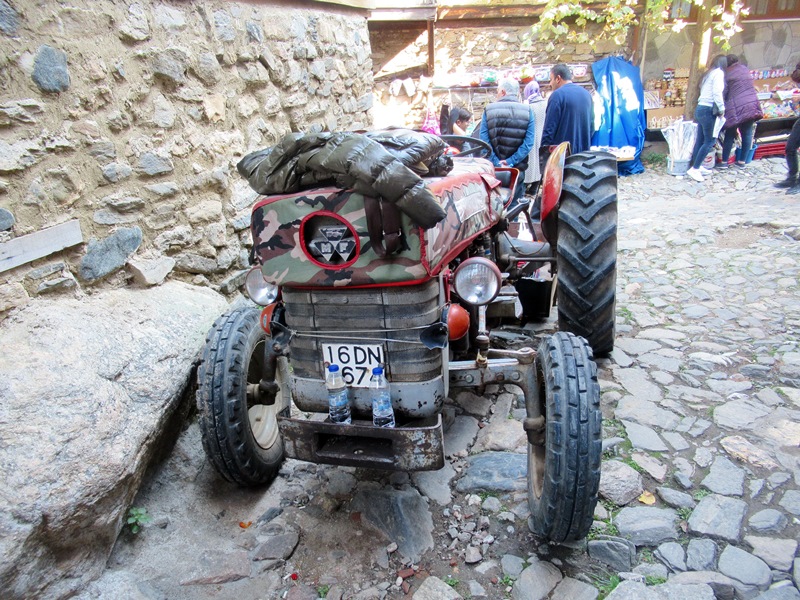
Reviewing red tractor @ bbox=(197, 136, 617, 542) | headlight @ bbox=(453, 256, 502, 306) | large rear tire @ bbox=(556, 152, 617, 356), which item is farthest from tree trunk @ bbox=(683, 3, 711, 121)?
headlight @ bbox=(453, 256, 502, 306)

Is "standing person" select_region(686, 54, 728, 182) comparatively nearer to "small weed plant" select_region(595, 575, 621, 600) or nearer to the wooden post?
the wooden post

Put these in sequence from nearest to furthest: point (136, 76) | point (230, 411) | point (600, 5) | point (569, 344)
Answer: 1. point (569, 344)
2. point (230, 411)
3. point (136, 76)
4. point (600, 5)

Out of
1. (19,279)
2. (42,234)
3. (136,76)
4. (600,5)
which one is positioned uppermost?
(600,5)

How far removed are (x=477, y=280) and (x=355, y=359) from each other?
24.9 inches

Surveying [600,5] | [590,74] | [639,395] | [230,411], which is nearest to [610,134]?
[590,74]

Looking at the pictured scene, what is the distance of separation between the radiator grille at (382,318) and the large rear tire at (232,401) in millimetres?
413

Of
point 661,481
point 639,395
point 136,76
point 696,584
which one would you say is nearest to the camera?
point 696,584

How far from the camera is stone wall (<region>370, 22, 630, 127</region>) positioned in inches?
440

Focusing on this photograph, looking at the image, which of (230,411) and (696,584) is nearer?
(696,584)

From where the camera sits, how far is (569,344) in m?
2.29

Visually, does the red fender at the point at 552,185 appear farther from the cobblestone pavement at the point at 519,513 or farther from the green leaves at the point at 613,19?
the green leaves at the point at 613,19

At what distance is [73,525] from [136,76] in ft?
7.85

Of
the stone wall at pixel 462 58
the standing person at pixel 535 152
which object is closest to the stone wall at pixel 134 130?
the standing person at pixel 535 152

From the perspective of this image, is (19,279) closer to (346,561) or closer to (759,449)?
(346,561)
